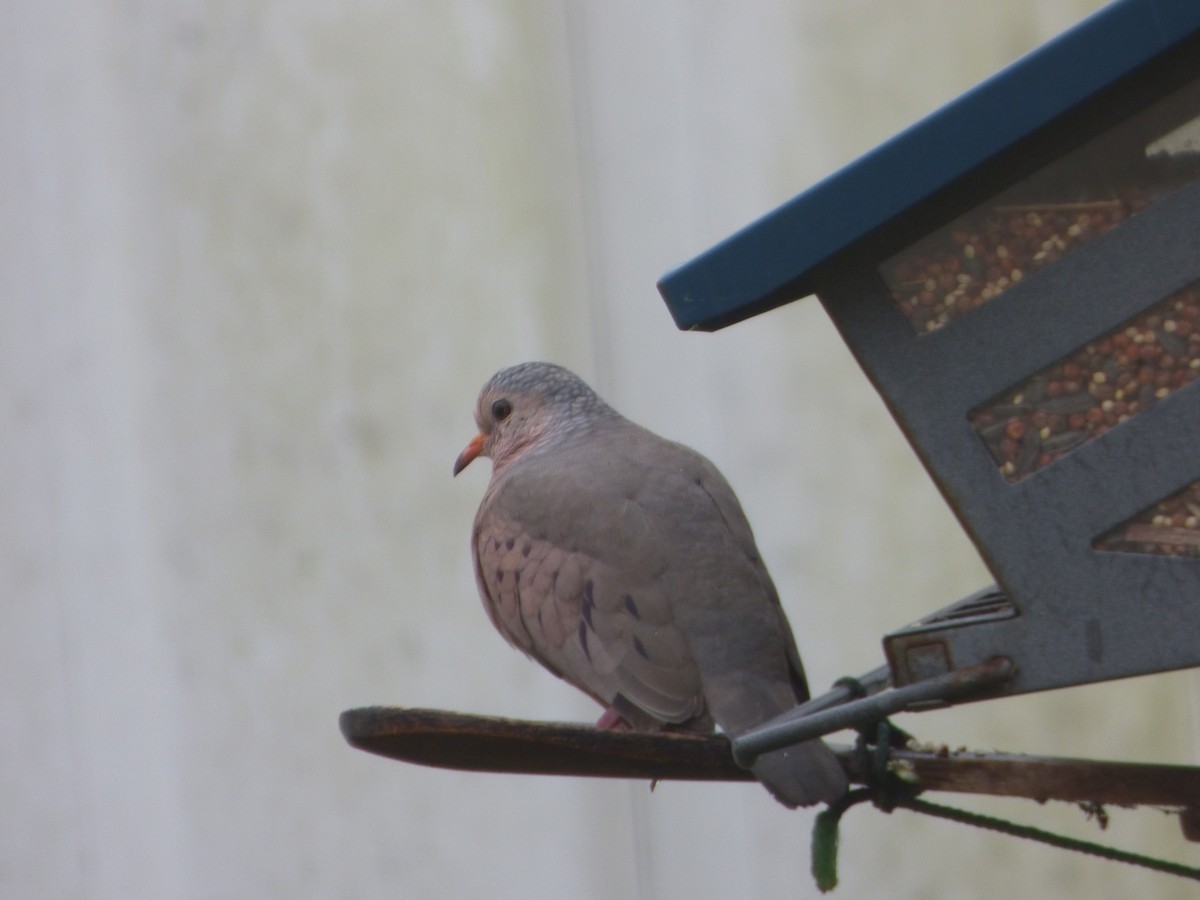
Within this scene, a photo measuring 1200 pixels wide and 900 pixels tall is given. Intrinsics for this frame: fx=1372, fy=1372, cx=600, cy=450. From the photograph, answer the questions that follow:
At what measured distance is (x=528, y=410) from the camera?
194 centimetres

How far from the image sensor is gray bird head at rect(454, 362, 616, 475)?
189cm

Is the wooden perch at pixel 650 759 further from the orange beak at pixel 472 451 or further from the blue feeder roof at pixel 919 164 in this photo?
the orange beak at pixel 472 451

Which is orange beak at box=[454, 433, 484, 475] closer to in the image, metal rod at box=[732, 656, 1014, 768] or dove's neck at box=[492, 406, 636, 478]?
dove's neck at box=[492, 406, 636, 478]

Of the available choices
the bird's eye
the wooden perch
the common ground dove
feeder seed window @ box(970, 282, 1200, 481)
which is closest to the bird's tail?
the wooden perch

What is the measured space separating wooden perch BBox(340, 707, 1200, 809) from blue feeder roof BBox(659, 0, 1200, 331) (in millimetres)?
321

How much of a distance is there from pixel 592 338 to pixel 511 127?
0.43 m

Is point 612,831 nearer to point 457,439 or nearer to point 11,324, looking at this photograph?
point 457,439

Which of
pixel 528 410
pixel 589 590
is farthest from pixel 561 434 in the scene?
pixel 589 590

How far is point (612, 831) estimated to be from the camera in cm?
263

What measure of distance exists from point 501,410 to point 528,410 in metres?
0.06

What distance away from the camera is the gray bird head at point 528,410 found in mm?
1894

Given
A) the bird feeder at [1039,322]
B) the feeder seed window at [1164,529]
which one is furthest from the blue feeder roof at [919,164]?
the feeder seed window at [1164,529]

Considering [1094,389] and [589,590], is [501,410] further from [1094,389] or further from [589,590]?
[1094,389]

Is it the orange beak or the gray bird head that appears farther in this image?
the orange beak
